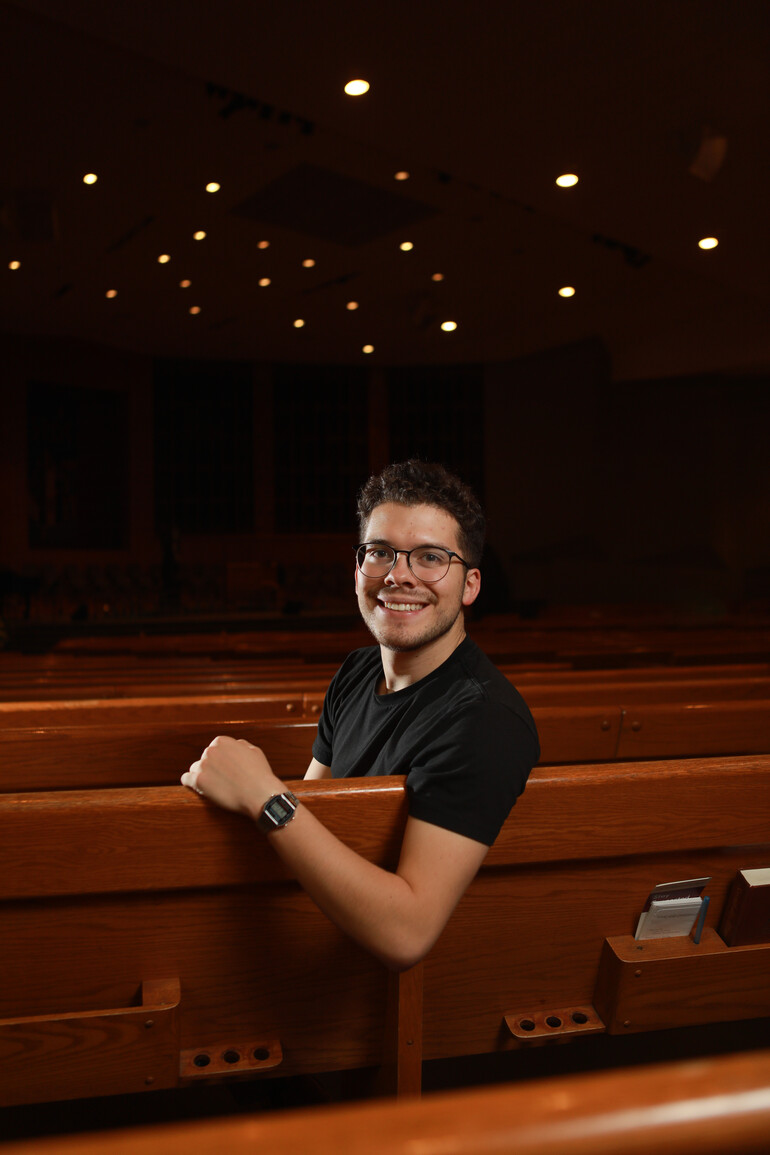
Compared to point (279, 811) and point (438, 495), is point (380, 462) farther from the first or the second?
point (279, 811)

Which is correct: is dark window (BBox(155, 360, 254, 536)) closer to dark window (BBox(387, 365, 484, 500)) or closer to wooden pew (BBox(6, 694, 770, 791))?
dark window (BBox(387, 365, 484, 500))

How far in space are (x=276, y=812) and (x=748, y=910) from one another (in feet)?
2.72

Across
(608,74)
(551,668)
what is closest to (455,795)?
(551,668)

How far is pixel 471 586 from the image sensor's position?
1622 millimetres

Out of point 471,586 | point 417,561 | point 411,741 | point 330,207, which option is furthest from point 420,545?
point 330,207

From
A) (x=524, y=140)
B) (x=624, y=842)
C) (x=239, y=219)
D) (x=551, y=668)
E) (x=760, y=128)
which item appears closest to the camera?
(x=624, y=842)

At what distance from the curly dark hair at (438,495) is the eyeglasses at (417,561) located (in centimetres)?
6

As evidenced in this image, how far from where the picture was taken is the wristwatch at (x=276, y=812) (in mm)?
1046

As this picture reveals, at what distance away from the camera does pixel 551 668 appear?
3.31 m

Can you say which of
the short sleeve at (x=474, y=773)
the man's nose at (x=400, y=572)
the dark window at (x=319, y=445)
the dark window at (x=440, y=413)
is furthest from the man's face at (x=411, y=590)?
the dark window at (x=440, y=413)

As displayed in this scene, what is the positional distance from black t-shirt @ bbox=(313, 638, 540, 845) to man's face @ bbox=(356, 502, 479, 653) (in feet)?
0.24

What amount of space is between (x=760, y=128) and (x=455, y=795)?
197 inches

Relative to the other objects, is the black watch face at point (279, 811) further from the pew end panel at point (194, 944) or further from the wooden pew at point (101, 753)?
the wooden pew at point (101, 753)

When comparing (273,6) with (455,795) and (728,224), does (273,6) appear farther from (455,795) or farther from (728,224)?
(455,795)
